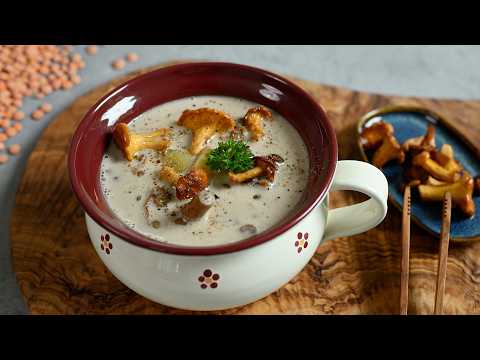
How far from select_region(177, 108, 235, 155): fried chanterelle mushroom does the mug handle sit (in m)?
0.44

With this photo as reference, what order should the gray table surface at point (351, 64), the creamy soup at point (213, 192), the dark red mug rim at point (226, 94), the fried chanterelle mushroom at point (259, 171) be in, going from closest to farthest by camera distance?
the dark red mug rim at point (226, 94) → the creamy soup at point (213, 192) → the fried chanterelle mushroom at point (259, 171) → the gray table surface at point (351, 64)

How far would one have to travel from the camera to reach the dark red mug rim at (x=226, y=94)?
6.49 feet

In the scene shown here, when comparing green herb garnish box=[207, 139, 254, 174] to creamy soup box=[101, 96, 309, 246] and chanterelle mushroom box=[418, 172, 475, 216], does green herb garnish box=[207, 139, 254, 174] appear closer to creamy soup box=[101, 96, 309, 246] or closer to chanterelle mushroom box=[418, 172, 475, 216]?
creamy soup box=[101, 96, 309, 246]

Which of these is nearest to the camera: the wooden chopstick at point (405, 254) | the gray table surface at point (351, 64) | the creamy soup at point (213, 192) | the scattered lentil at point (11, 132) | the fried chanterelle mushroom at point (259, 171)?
the creamy soup at point (213, 192)

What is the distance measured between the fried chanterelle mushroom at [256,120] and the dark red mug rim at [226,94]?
0.19 feet

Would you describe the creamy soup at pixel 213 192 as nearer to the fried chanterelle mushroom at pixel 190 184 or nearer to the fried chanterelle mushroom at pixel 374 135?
the fried chanterelle mushroom at pixel 190 184

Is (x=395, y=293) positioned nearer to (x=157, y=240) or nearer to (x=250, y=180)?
(x=250, y=180)

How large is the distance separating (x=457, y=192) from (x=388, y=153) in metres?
0.32

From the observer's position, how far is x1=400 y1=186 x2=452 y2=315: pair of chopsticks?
92.2 inches

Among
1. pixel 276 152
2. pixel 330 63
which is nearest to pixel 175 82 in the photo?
pixel 276 152

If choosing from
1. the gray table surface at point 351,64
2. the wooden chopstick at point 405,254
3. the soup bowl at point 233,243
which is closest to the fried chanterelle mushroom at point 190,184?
the soup bowl at point 233,243

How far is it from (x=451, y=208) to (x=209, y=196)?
3.27 feet

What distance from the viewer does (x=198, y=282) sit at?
82.8 inches

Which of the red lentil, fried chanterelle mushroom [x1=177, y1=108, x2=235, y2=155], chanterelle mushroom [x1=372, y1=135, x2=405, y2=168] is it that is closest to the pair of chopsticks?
chanterelle mushroom [x1=372, y1=135, x2=405, y2=168]
